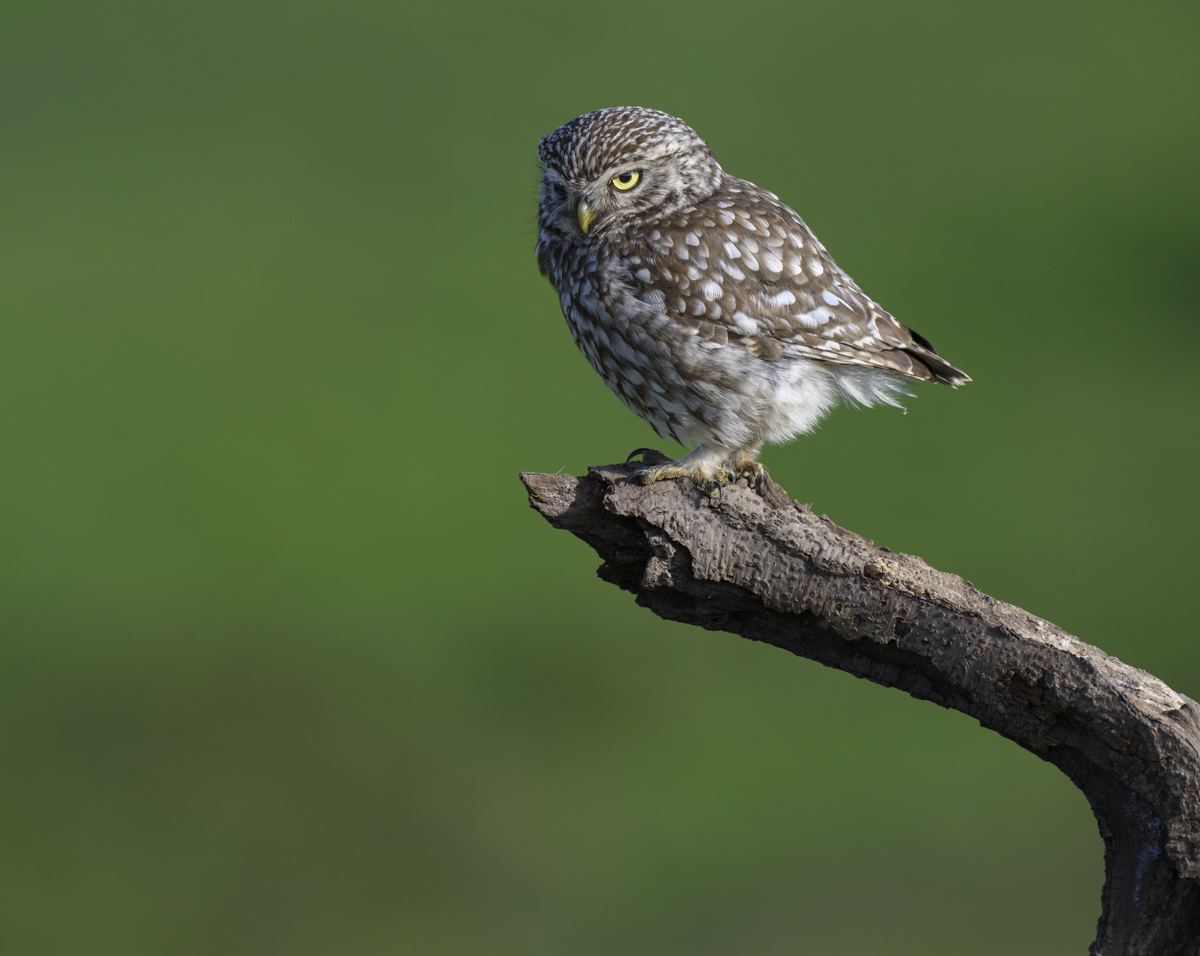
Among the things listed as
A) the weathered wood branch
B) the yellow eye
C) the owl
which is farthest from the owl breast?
the weathered wood branch

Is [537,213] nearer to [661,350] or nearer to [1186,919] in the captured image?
[661,350]

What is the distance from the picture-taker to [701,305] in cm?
233

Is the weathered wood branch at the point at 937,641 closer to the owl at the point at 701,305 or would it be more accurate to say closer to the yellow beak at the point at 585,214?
the owl at the point at 701,305

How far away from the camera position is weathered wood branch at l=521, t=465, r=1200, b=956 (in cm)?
175

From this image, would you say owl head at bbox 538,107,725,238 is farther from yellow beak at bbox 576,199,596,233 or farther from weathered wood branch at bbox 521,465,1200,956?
weathered wood branch at bbox 521,465,1200,956

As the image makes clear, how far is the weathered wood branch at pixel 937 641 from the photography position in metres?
1.75

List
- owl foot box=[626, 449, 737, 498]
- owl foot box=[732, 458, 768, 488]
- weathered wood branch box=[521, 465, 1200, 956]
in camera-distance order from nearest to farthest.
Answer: weathered wood branch box=[521, 465, 1200, 956]
owl foot box=[626, 449, 737, 498]
owl foot box=[732, 458, 768, 488]

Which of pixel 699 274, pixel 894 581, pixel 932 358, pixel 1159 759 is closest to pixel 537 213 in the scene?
pixel 699 274

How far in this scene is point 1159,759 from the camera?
1.73 meters

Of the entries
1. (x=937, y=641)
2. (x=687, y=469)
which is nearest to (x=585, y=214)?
(x=687, y=469)

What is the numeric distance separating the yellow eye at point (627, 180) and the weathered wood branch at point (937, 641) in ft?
2.26

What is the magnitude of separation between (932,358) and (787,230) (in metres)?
0.44

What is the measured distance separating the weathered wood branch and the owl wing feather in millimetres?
395

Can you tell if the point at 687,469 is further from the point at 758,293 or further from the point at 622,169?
the point at 622,169
